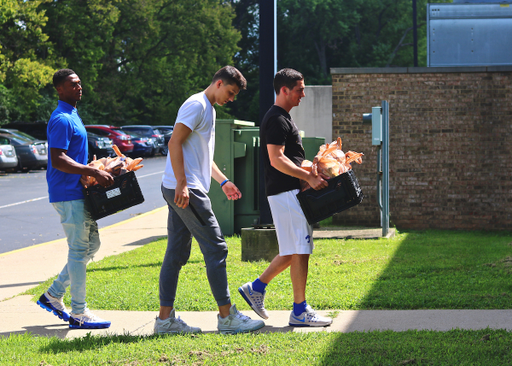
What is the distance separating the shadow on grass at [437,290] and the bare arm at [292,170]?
44.4 inches

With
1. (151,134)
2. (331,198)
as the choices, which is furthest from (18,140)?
(331,198)

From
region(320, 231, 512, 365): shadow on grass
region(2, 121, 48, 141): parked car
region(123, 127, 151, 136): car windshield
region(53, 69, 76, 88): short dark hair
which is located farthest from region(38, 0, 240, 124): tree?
region(53, 69, 76, 88): short dark hair

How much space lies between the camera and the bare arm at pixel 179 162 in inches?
171

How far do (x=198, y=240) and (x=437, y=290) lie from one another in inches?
104

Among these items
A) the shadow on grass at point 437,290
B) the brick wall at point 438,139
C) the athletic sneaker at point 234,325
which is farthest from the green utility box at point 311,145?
the athletic sneaker at point 234,325

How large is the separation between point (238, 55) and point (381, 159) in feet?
168

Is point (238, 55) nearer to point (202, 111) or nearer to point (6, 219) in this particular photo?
point (6, 219)

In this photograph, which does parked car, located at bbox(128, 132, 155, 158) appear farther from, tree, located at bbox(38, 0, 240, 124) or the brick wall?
the brick wall

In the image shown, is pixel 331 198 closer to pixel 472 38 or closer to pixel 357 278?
pixel 357 278

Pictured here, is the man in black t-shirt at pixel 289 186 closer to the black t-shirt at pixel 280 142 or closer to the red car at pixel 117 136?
the black t-shirt at pixel 280 142

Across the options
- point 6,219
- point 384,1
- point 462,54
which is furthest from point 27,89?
point 384,1

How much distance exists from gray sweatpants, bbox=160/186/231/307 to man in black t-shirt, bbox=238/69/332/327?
509 mm

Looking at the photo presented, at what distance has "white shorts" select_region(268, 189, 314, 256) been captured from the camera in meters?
4.70

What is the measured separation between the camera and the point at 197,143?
4539mm
